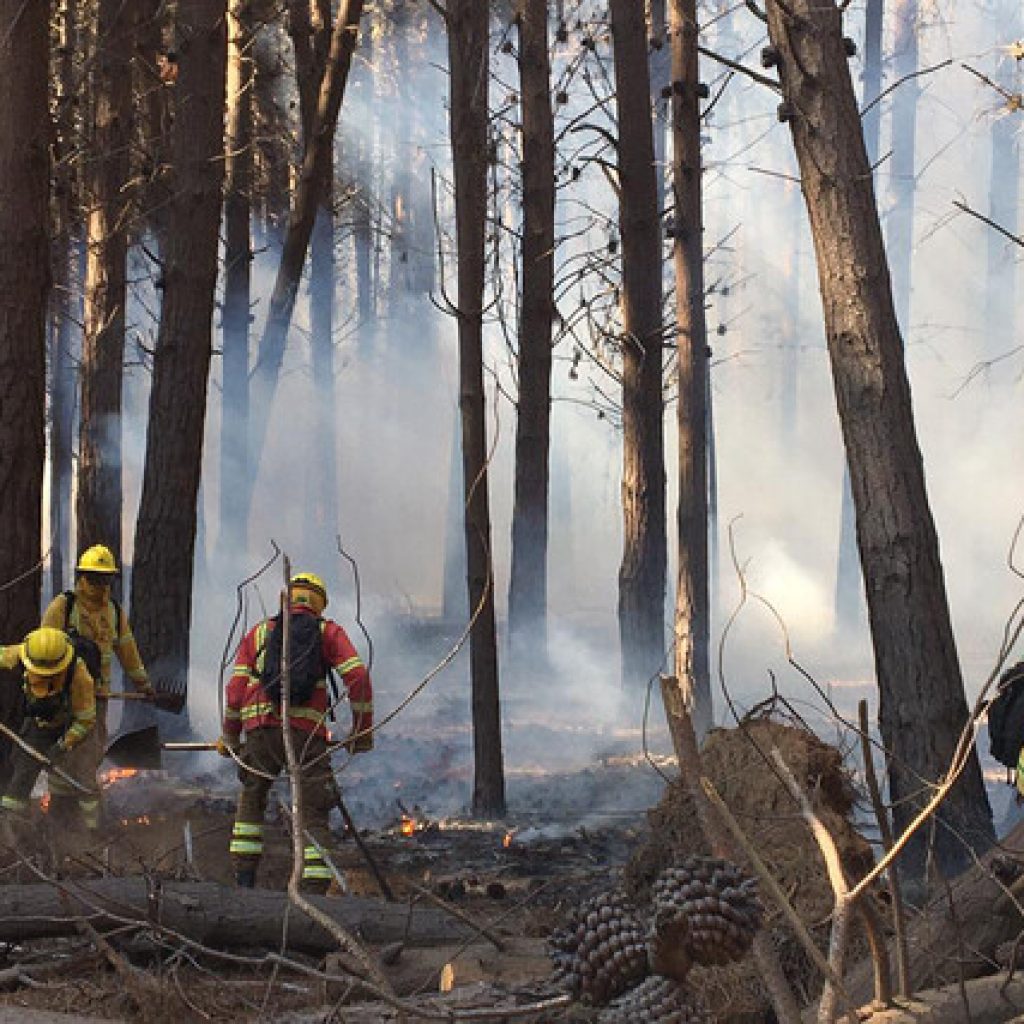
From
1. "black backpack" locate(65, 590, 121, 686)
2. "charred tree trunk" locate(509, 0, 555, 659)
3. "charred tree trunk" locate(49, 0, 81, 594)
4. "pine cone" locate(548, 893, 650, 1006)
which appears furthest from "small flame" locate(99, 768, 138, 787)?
"pine cone" locate(548, 893, 650, 1006)

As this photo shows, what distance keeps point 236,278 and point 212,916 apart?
54.5ft

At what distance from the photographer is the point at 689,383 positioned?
51.7 ft

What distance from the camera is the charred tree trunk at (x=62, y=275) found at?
57.1 feet

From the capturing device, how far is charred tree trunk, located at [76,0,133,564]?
653 inches

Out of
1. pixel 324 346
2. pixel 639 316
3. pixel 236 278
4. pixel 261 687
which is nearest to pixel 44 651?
pixel 261 687

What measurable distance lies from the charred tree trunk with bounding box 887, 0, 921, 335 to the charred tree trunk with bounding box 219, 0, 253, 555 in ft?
37.9

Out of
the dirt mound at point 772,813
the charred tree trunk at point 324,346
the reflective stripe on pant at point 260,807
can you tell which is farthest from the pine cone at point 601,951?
the charred tree trunk at point 324,346

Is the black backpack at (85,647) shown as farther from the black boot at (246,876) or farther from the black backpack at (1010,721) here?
the black backpack at (1010,721)

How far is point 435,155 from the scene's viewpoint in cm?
5166

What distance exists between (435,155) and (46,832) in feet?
145

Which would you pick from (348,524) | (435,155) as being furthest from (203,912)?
(435,155)

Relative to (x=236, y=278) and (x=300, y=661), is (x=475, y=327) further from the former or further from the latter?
(x=236, y=278)

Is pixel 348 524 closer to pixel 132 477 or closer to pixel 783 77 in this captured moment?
pixel 132 477

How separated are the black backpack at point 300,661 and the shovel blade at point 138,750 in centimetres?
227
